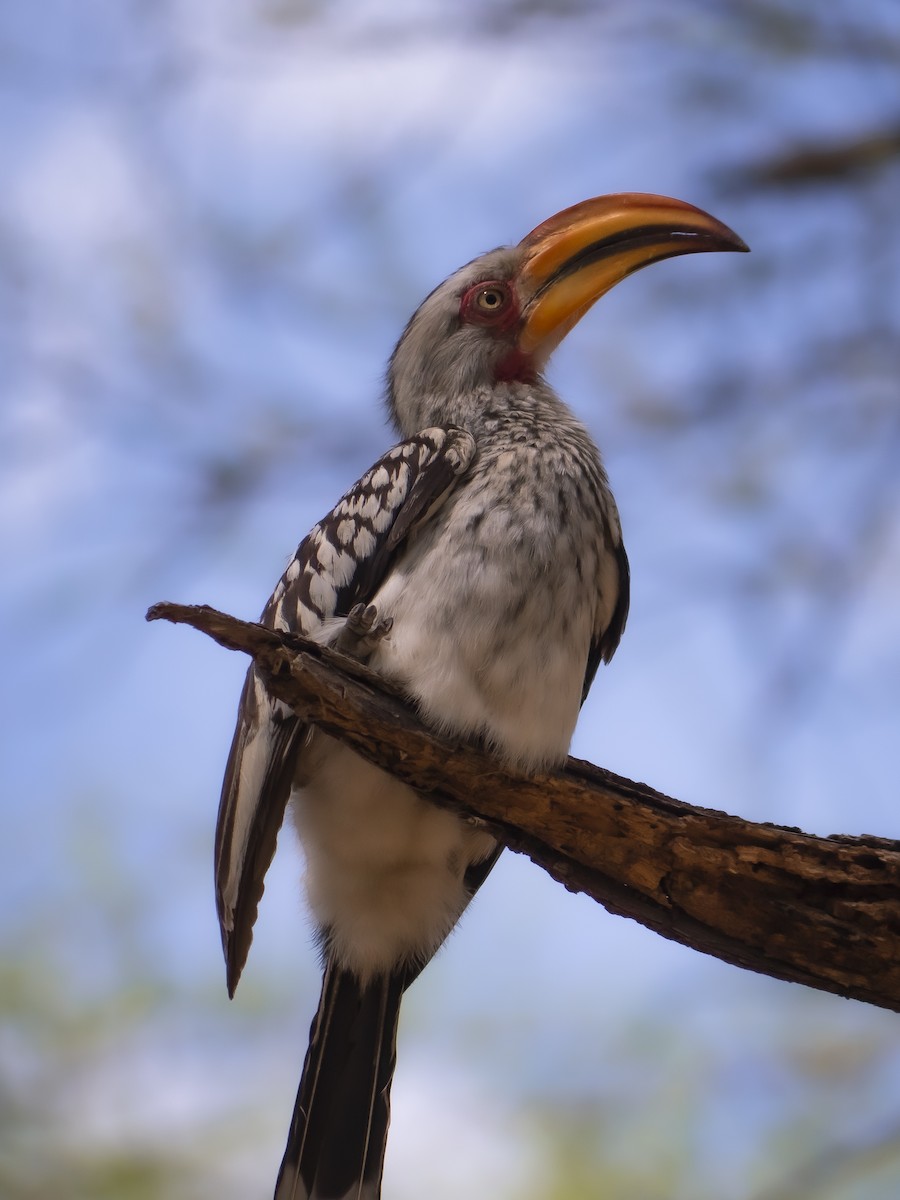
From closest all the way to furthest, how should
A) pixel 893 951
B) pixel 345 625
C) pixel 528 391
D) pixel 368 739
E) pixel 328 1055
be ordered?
pixel 893 951 < pixel 368 739 < pixel 345 625 < pixel 328 1055 < pixel 528 391

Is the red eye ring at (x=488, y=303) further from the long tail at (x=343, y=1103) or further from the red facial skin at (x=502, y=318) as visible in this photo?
the long tail at (x=343, y=1103)

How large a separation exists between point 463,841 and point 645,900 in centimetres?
61

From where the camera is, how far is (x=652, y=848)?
2654 millimetres

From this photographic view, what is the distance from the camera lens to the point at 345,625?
290 centimetres

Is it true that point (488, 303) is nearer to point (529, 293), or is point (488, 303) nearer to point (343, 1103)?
point (529, 293)

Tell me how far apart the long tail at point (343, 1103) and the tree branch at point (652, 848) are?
666mm

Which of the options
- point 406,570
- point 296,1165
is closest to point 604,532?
point 406,570

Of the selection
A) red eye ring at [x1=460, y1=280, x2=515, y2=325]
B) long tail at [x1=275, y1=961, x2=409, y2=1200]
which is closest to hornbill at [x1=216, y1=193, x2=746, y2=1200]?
long tail at [x1=275, y1=961, x2=409, y2=1200]

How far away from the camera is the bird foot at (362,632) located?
2844mm

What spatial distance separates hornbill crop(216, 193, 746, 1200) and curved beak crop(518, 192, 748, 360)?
0.19 m

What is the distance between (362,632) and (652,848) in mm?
733

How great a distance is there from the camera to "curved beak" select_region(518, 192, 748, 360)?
3.71m

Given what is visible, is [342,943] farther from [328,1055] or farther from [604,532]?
[604,532]

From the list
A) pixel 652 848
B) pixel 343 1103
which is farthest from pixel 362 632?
pixel 343 1103
